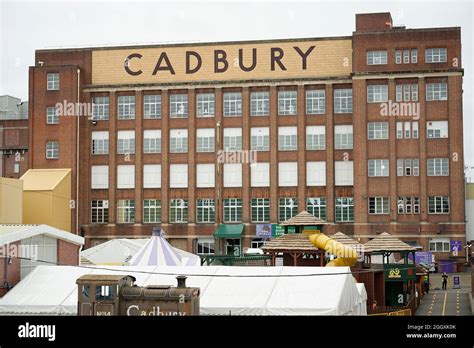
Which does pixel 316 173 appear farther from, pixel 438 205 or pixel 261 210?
pixel 438 205

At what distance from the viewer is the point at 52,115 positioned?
3248 inches

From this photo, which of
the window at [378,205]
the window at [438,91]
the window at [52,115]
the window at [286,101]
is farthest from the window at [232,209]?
the window at [438,91]

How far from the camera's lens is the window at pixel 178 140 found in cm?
8188

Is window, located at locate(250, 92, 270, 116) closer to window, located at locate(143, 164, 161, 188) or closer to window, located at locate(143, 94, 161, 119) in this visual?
window, located at locate(143, 94, 161, 119)

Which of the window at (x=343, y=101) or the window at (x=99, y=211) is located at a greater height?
the window at (x=343, y=101)

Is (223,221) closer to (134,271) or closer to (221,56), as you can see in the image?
(221,56)

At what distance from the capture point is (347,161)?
78.4m

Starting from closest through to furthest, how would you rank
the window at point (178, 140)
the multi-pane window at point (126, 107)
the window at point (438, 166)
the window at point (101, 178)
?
the window at point (438, 166)
the window at point (178, 140)
the window at point (101, 178)
the multi-pane window at point (126, 107)

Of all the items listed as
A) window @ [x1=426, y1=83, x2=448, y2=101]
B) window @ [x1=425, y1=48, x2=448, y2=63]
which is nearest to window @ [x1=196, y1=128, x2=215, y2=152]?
window @ [x1=426, y1=83, x2=448, y2=101]

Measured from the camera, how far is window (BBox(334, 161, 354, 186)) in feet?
257

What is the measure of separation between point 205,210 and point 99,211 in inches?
488

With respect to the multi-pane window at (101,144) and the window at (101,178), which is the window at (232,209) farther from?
the multi-pane window at (101,144)

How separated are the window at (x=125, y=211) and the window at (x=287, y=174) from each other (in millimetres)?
17162
